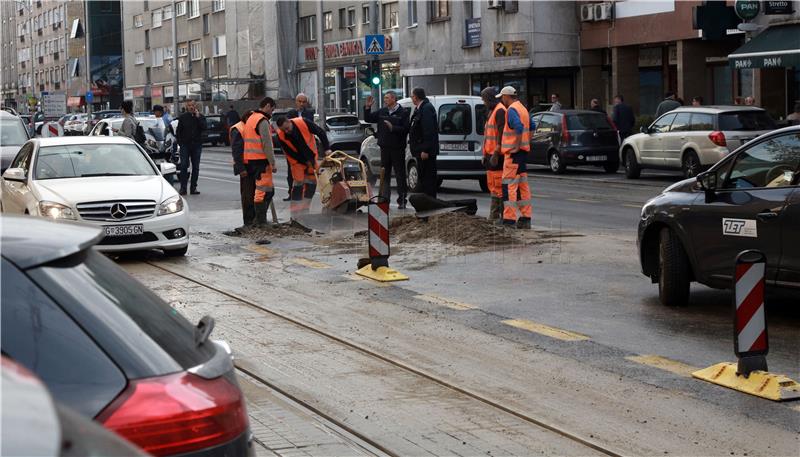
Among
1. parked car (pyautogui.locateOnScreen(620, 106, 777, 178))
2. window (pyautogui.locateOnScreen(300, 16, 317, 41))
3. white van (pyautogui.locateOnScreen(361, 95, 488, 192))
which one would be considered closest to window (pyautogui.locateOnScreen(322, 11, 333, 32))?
window (pyautogui.locateOnScreen(300, 16, 317, 41))

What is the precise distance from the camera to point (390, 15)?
52781 mm

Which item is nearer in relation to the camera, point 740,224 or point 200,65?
point 740,224

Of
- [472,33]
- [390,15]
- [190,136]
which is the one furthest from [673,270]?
[390,15]

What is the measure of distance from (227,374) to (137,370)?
0.46m

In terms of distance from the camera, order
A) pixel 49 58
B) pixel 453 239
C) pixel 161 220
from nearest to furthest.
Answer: pixel 161 220 < pixel 453 239 < pixel 49 58

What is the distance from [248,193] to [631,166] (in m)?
13.4

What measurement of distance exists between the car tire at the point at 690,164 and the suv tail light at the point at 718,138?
62cm

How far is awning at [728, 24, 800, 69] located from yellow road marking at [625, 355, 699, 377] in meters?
22.3

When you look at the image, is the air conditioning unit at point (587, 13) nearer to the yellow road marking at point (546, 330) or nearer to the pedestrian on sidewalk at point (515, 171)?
the pedestrian on sidewalk at point (515, 171)

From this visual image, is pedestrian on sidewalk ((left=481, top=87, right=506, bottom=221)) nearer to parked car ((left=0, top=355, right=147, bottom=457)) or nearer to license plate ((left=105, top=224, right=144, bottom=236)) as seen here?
license plate ((left=105, top=224, right=144, bottom=236))

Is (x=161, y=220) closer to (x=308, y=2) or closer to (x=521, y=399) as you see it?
(x=521, y=399)

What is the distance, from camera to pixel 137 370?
3348 millimetres

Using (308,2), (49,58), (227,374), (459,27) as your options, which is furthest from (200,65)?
(227,374)

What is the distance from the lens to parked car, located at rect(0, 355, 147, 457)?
79.5 inches
